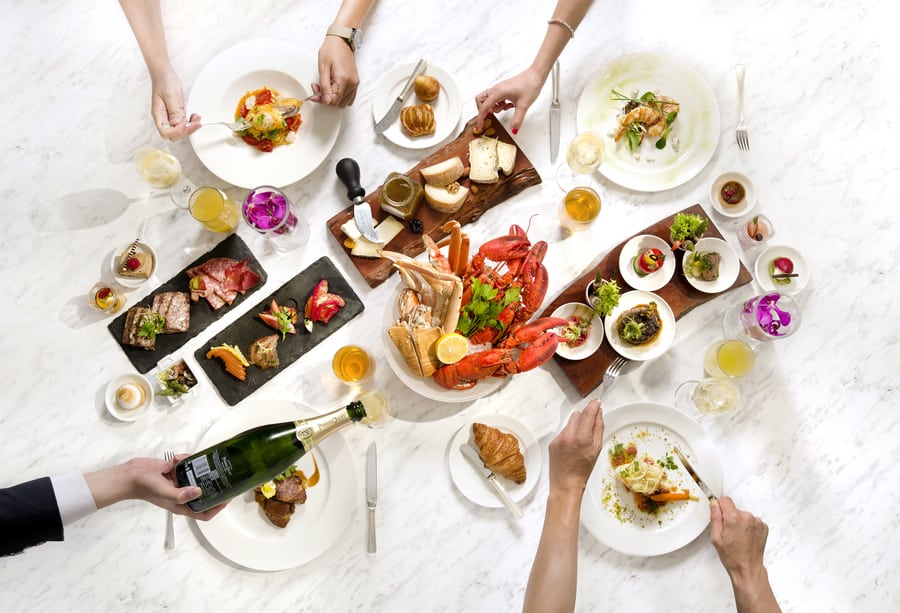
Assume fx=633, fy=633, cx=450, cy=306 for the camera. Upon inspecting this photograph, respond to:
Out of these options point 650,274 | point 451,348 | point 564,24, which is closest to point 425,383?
point 451,348

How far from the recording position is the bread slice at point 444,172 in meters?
2.36

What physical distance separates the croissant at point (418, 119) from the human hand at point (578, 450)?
3.96 feet

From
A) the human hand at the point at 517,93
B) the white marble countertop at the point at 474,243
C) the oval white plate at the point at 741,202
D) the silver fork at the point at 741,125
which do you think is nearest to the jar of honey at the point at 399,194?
the white marble countertop at the point at 474,243

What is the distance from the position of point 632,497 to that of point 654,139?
54.5 inches

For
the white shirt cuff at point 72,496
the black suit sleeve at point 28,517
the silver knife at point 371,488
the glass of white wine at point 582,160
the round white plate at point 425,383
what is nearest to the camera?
the black suit sleeve at point 28,517

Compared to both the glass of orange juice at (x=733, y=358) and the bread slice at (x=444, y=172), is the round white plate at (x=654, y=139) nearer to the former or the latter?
the bread slice at (x=444, y=172)

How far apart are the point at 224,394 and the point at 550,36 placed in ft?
5.97

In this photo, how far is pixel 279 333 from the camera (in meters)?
2.41

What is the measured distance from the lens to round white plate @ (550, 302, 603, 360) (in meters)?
2.36

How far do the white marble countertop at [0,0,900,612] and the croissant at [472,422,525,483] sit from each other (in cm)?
14

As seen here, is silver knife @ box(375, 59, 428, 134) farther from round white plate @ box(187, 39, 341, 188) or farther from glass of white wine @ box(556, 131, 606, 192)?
glass of white wine @ box(556, 131, 606, 192)

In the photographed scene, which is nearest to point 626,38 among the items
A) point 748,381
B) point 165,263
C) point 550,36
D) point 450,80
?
point 550,36

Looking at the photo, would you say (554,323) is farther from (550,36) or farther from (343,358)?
(550,36)

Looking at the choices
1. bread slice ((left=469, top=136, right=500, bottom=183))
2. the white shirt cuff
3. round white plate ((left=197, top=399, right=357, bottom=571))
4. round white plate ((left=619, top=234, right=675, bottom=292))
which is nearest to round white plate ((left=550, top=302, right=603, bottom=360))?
round white plate ((left=619, top=234, right=675, bottom=292))
